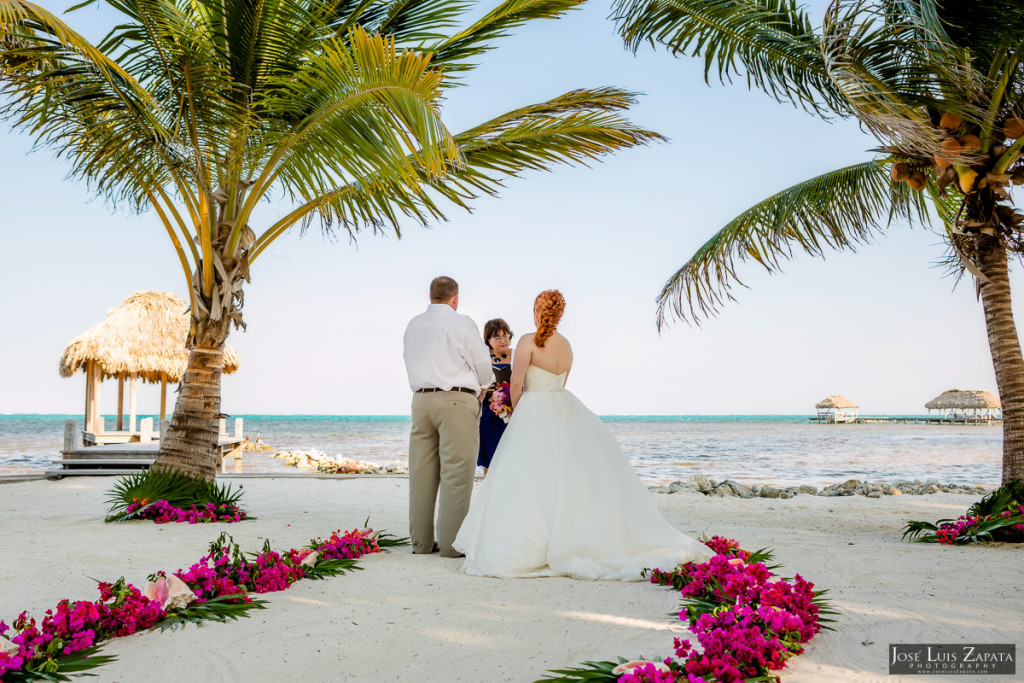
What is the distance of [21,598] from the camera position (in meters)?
3.74

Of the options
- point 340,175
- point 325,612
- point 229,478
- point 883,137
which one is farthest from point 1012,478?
point 229,478

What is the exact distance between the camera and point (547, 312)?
4855mm

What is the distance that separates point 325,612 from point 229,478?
8.02 metres

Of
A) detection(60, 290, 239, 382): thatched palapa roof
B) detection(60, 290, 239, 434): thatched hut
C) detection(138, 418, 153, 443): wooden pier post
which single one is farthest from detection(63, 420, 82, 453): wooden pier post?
detection(60, 290, 239, 382): thatched palapa roof

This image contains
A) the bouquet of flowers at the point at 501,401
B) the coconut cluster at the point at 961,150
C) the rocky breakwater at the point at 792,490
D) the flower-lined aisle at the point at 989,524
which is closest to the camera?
the coconut cluster at the point at 961,150

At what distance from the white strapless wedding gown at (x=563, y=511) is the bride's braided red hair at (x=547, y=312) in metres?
0.43

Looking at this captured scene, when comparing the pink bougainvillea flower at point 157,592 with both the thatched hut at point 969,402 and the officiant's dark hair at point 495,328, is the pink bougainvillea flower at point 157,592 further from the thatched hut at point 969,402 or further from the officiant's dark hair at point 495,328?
the thatched hut at point 969,402

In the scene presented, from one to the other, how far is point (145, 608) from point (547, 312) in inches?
113

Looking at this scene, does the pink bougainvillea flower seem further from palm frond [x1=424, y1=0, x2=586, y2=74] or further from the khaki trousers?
palm frond [x1=424, y1=0, x2=586, y2=74]

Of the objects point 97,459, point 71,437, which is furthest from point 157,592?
point 71,437

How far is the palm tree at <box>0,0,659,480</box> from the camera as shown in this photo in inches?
216

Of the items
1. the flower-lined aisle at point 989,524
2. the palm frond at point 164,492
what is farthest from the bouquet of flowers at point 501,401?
the flower-lined aisle at point 989,524

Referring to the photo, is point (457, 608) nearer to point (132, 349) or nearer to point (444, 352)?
point (444, 352)

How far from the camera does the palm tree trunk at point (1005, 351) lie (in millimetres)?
5836
